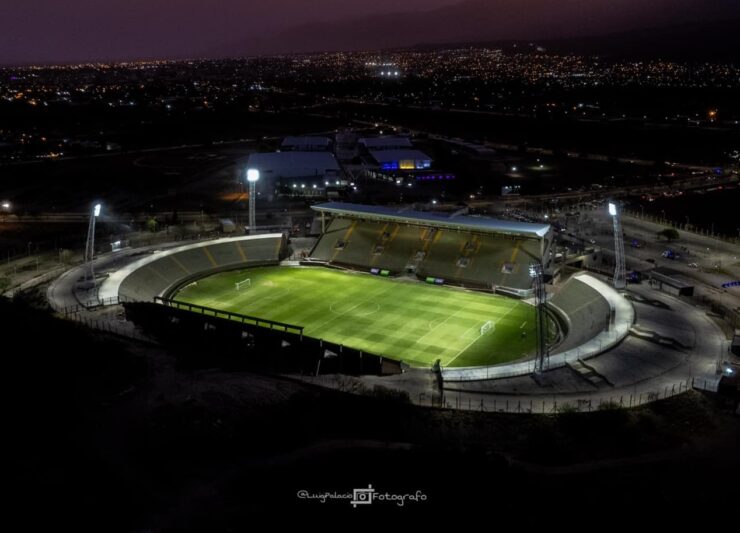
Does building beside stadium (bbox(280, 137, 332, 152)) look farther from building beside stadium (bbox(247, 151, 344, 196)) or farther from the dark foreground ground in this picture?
the dark foreground ground

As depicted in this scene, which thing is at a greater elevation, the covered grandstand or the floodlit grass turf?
the covered grandstand

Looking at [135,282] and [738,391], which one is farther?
[135,282]

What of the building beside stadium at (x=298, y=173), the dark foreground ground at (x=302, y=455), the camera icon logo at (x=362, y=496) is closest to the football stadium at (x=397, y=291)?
the dark foreground ground at (x=302, y=455)

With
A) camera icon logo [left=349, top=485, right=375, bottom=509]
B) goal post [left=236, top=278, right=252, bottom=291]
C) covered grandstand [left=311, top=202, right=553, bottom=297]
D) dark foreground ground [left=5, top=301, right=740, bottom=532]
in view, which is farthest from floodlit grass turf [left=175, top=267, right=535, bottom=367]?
camera icon logo [left=349, top=485, right=375, bottom=509]

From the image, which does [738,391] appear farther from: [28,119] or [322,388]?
[28,119]

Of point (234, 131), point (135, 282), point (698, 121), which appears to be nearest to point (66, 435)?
point (135, 282)

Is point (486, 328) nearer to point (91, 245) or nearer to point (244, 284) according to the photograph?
point (244, 284)
